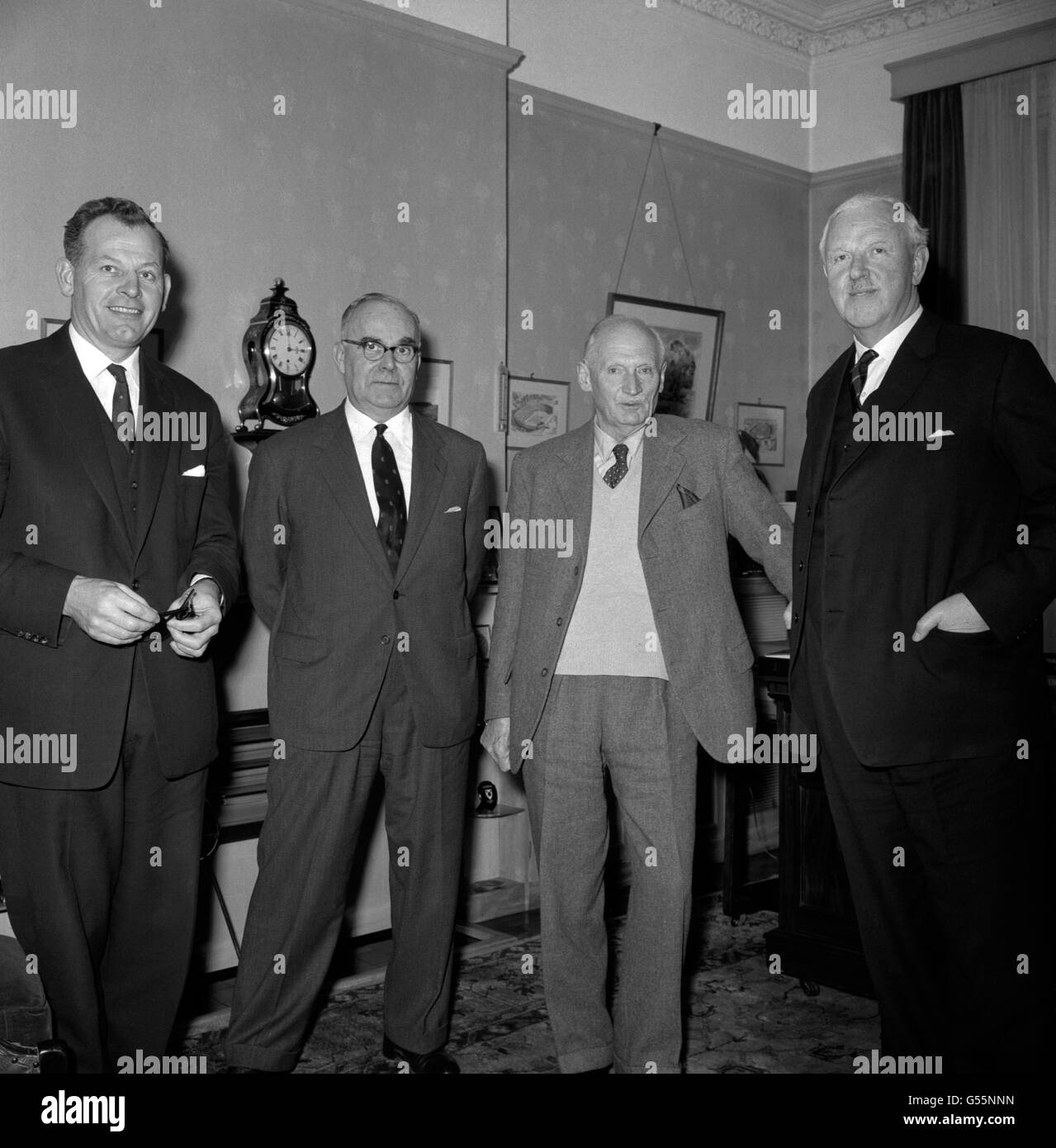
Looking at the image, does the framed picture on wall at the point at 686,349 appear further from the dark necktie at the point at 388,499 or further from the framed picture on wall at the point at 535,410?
the dark necktie at the point at 388,499

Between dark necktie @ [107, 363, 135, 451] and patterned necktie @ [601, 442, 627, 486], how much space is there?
45.1 inches

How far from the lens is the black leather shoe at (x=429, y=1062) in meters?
3.01

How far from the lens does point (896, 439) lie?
236cm

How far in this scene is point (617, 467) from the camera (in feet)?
9.70

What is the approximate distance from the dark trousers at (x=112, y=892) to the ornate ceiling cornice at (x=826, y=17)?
492cm

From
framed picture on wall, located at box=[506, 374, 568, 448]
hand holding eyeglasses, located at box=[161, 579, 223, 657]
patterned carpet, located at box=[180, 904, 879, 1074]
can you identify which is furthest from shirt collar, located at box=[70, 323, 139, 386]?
framed picture on wall, located at box=[506, 374, 568, 448]

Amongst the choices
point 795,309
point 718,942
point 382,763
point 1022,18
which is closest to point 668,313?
point 795,309

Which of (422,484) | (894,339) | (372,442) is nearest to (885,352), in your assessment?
(894,339)

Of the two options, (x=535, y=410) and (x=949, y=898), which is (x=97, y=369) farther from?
(x=535, y=410)

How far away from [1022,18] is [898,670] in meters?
4.76

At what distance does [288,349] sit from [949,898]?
104 inches

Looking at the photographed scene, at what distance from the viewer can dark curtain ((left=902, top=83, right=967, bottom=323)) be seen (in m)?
5.87

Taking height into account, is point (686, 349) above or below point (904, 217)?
above

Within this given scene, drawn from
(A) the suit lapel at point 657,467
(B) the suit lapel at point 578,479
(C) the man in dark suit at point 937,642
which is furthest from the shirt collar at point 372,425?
(C) the man in dark suit at point 937,642
